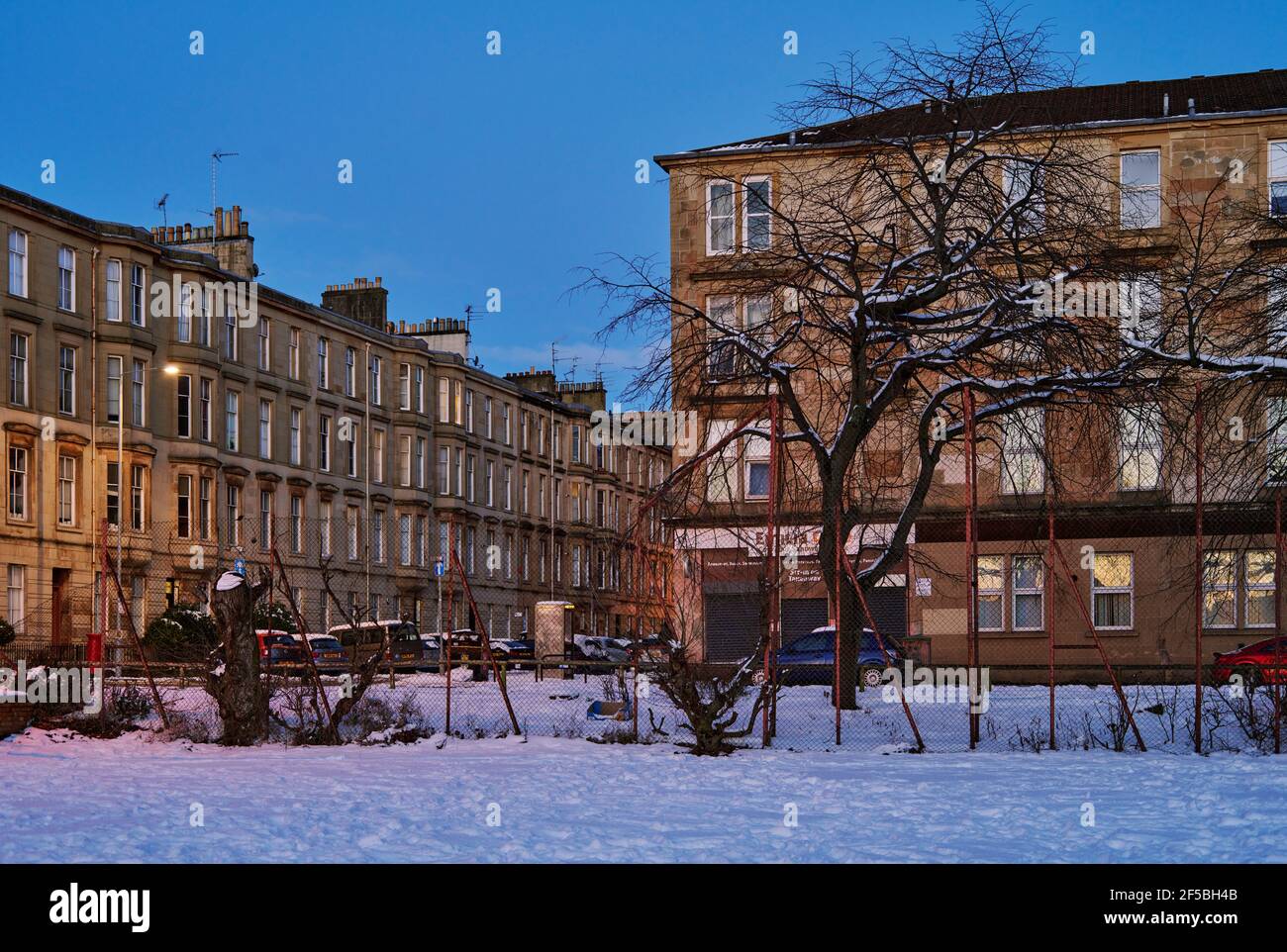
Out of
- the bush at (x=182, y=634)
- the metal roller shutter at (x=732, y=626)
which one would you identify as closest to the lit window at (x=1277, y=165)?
the metal roller shutter at (x=732, y=626)

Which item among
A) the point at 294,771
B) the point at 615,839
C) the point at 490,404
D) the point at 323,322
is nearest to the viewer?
the point at 615,839

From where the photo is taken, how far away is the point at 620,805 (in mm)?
16922

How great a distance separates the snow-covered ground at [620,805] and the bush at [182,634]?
12.5ft

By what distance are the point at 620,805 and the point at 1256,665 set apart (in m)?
13.1

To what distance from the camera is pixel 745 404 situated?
31.7m

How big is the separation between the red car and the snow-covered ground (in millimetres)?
2717

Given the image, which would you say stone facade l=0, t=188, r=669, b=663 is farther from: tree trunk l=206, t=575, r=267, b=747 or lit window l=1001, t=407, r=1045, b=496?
lit window l=1001, t=407, r=1045, b=496

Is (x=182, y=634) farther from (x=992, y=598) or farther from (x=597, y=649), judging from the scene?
(x=992, y=598)

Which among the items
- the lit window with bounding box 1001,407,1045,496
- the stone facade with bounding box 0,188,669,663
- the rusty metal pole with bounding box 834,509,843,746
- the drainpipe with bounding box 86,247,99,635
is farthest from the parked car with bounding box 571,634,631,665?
the rusty metal pole with bounding box 834,509,843,746

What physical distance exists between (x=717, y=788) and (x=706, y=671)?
20.8 feet

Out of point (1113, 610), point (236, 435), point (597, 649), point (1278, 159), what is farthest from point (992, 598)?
point (236, 435)

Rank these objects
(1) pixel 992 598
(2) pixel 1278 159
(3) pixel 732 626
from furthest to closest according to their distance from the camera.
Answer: (2) pixel 1278 159
(1) pixel 992 598
(3) pixel 732 626
